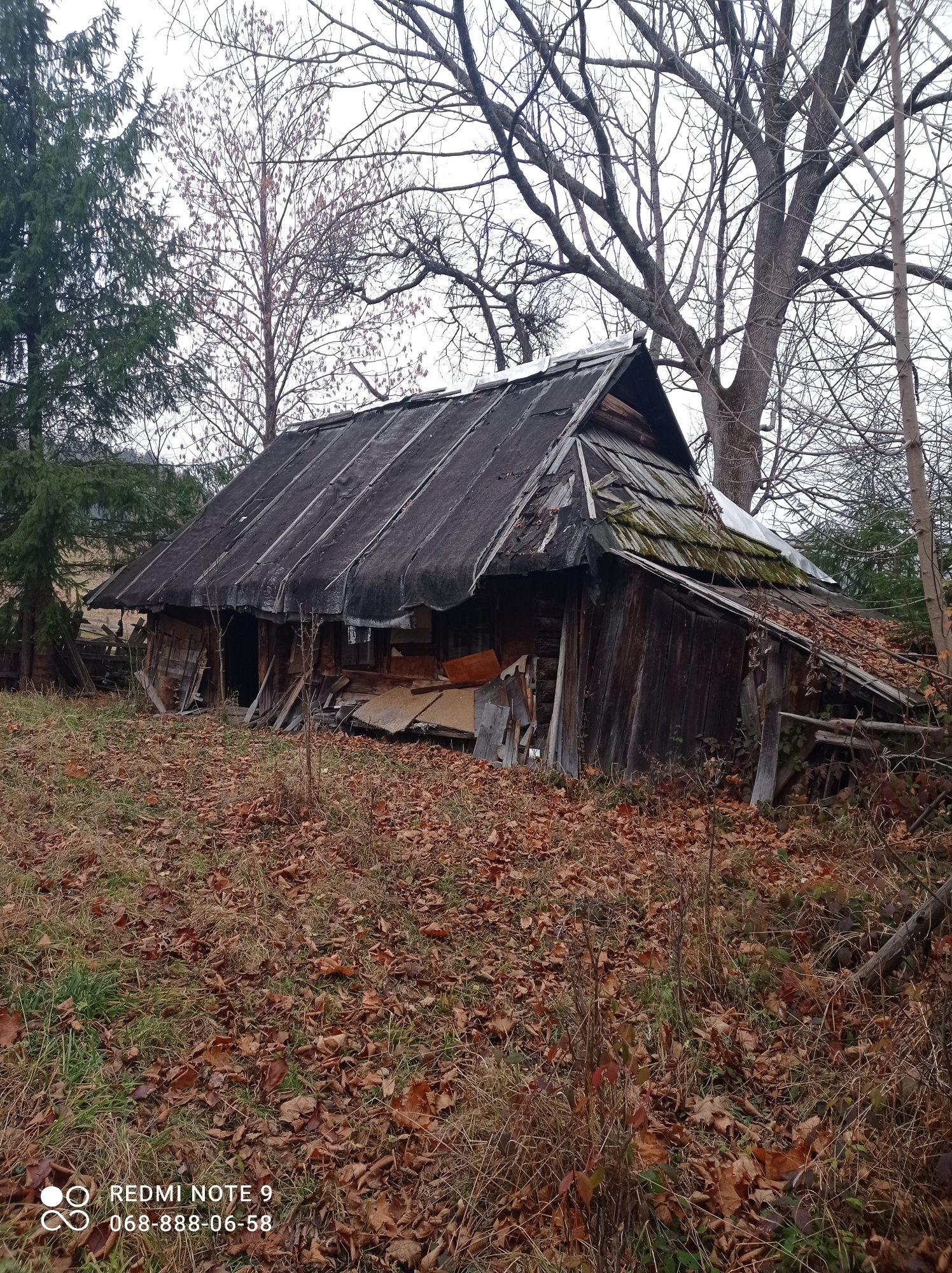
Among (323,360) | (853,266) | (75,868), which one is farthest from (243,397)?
(75,868)

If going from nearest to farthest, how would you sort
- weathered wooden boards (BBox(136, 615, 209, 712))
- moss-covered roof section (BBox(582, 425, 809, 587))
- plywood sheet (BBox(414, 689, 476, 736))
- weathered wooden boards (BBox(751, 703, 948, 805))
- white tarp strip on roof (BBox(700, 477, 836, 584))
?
weathered wooden boards (BBox(751, 703, 948, 805)), moss-covered roof section (BBox(582, 425, 809, 587)), plywood sheet (BBox(414, 689, 476, 736)), white tarp strip on roof (BBox(700, 477, 836, 584)), weathered wooden boards (BBox(136, 615, 209, 712))

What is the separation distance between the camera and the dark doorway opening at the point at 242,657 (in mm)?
13555

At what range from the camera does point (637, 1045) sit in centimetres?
355

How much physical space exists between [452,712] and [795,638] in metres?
4.24

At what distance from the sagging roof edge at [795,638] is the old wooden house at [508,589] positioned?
2 cm

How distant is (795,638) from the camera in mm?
7035

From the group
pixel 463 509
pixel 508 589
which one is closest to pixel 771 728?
pixel 508 589

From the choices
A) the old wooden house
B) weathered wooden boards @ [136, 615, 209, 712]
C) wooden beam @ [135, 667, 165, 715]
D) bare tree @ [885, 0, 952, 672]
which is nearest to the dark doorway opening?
the old wooden house

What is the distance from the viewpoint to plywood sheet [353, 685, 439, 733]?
1021 centimetres

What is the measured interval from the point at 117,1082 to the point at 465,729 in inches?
256

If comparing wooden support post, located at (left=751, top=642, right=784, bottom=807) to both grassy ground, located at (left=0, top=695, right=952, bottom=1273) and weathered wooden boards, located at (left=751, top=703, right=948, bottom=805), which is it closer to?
weathered wooden boards, located at (left=751, top=703, right=948, bottom=805)

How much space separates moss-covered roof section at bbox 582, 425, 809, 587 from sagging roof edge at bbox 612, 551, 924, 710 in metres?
0.45

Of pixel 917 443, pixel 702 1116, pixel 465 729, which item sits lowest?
pixel 702 1116

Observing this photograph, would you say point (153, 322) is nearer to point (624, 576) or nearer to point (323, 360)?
point (323, 360)
